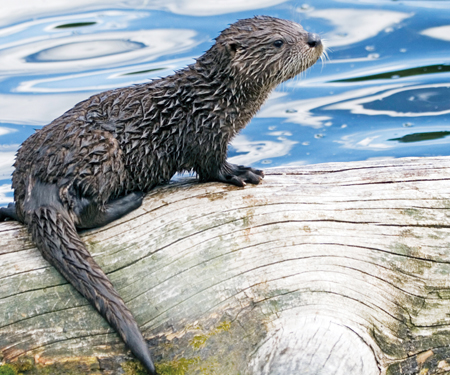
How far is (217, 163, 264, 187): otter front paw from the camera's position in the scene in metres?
4.11

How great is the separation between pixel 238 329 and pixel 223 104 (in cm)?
153

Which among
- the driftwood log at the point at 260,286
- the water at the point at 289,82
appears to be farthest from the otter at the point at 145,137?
the water at the point at 289,82

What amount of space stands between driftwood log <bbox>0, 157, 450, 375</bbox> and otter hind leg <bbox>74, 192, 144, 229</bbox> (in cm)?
6

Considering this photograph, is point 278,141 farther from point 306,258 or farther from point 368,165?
point 306,258

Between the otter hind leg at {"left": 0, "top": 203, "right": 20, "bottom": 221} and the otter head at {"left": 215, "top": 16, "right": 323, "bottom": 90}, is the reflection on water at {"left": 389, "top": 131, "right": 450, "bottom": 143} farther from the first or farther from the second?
the otter hind leg at {"left": 0, "top": 203, "right": 20, "bottom": 221}

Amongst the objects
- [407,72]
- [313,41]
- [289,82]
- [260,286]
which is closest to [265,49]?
[313,41]

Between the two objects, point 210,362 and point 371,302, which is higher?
point 371,302

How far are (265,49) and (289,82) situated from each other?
4.27 meters

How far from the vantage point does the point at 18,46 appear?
9078 mm

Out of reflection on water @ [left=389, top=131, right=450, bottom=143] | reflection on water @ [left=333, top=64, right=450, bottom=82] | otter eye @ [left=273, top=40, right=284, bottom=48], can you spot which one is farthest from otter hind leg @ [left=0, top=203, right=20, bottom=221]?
reflection on water @ [left=333, top=64, right=450, bottom=82]

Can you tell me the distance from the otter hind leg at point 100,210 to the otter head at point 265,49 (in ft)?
3.59

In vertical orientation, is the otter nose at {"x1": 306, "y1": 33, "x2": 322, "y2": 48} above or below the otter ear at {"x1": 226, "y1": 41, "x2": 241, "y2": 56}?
above

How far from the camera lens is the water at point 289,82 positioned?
7.61m

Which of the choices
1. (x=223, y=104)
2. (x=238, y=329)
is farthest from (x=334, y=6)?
(x=238, y=329)
